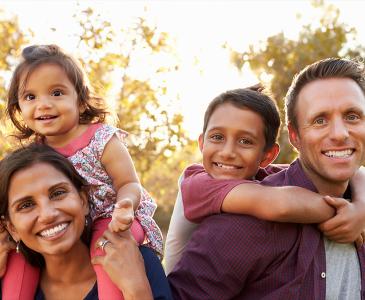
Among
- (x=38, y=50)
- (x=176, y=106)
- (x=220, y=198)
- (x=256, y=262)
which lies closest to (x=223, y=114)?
(x=220, y=198)

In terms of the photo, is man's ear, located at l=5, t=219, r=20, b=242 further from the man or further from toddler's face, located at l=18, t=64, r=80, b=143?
the man

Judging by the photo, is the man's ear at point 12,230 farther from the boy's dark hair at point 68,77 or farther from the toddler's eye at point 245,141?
the toddler's eye at point 245,141

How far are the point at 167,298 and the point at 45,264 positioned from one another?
77 cm

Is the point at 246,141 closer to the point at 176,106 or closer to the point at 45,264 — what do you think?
the point at 45,264

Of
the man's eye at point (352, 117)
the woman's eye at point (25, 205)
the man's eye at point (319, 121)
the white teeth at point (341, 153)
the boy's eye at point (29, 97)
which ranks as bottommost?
the woman's eye at point (25, 205)

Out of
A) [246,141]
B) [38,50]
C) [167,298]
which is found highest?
[38,50]

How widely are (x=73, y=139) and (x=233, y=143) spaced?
3.08ft

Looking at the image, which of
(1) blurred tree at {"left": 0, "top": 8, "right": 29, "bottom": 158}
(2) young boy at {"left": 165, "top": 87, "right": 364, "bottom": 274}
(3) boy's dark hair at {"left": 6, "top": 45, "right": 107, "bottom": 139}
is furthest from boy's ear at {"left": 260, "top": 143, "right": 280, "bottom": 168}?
(1) blurred tree at {"left": 0, "top": 8, "right": 29, "bottom": 158}

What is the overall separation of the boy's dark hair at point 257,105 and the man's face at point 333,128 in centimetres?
25

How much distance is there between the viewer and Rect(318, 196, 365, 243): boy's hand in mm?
3035

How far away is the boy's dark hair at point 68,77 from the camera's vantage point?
11.9ft

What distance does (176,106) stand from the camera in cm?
865

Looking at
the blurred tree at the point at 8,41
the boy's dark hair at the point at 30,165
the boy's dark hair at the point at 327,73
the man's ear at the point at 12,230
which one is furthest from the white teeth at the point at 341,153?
the blurred tree at the point at 8,41

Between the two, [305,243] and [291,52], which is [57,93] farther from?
[291,52]
